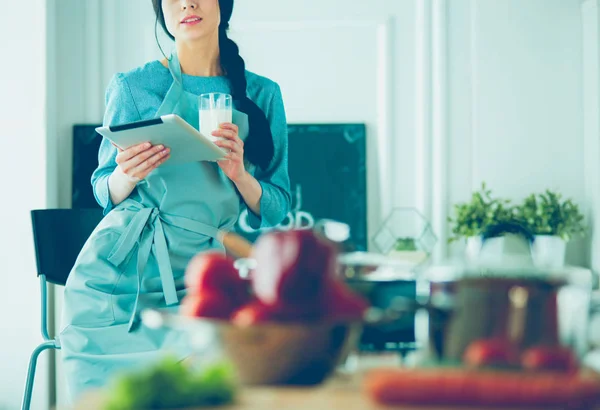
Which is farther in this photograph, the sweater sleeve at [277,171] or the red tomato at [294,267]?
the sweater sleeve at [277,171]

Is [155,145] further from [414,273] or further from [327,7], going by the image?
[327,7]

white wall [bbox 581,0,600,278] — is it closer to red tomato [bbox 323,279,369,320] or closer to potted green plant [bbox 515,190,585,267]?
potted green plant [bbox 515,190,585,267]

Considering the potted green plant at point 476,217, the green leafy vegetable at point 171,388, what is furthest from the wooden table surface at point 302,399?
the potted green plant at point 476,217

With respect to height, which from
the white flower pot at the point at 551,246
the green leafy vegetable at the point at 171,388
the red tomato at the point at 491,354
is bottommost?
the white flower pot at the point at 551,246

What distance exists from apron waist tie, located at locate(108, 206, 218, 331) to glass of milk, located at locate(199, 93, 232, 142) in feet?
0.71

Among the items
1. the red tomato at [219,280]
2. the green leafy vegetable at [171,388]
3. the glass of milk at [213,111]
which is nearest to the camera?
the green leafy vegetable at [171,388]

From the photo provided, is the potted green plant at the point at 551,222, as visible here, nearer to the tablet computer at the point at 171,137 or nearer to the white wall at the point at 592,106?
the white wall at the point at 592,106

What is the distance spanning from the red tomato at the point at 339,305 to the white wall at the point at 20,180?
2.56 metres

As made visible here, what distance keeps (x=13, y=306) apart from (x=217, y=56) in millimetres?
1645

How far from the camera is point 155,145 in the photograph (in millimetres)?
1555

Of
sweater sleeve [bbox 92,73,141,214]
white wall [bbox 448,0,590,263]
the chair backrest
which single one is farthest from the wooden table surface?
white wall [bbox 448,0,590,263]

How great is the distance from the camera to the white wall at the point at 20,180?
2973 mm

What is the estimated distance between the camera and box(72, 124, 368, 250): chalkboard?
3145 millimetres

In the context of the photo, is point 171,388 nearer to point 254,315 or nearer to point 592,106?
point 254,315
